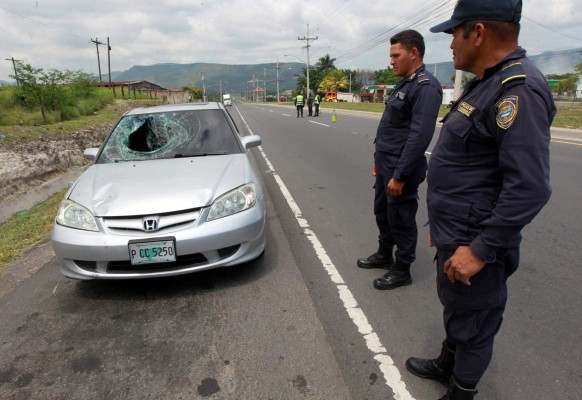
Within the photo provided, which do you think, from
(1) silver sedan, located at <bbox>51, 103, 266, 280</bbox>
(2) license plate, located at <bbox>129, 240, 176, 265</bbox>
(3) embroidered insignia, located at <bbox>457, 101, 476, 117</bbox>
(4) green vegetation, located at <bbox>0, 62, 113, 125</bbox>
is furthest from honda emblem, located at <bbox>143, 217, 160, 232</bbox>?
(4) green vegetation, located at <bbox>0, 62, 113, 125</bbox>

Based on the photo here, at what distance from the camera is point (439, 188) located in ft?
6.04

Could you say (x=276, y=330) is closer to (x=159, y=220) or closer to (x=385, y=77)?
(x=159, y=220)

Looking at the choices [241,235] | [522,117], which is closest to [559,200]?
[241,235]

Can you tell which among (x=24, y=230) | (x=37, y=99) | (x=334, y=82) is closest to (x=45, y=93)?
(x=37, y=99)

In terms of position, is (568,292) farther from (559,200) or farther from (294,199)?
(294,199)

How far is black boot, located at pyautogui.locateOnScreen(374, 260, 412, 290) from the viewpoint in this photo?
3355 mm

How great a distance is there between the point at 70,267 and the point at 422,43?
320 cm

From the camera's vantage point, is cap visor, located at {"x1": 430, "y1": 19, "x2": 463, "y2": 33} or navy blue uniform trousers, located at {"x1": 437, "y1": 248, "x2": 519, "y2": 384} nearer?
cap visor, located at {"x1": 430, "y1": 19, "x2": 463, "y2": 33}

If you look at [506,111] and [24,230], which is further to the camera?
[24,230]

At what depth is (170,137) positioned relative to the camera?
4512mm

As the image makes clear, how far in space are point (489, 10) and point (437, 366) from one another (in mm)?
1821

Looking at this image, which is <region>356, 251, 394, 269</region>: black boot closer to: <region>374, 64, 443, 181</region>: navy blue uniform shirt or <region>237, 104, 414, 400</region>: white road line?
<region>237, 104, 414, 400</region>: white road line

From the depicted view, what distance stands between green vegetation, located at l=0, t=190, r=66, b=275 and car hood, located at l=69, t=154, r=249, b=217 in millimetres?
1445

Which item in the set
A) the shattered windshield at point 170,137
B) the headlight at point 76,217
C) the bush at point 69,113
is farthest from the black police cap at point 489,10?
the bush at point 69,113
